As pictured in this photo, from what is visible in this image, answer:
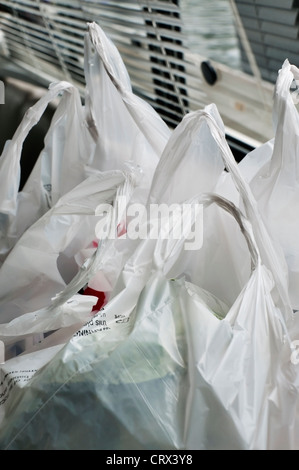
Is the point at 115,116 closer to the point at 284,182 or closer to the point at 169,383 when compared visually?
the point at 284,182

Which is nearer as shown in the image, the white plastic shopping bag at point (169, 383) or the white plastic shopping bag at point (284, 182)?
the white plastic shopping bag at point (169, 383)

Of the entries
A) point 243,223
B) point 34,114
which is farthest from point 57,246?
point 243,223

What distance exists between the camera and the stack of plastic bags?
540 millimetres

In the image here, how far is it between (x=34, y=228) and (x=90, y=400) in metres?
0.36

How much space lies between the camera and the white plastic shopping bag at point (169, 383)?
0.53 metres

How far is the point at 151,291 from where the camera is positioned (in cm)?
61

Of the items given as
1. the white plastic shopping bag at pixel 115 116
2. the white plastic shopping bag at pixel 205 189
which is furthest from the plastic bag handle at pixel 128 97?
the white plastic shopping bag at pixel 205 189

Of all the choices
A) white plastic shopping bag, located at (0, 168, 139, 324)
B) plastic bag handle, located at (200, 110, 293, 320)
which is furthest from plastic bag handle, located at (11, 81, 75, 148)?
plastic bag handle, located at (200, 110, 293, 320)

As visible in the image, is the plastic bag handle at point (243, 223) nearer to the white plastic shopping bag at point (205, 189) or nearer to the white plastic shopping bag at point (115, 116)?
the white plastic shopping bag at point (205, 189)

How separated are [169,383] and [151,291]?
11cm

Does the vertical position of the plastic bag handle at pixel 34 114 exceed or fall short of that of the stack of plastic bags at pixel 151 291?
it exceeds it

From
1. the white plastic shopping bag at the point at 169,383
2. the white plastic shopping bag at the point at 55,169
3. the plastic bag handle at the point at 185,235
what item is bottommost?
the white plastic shopping bag at the point at 169,383

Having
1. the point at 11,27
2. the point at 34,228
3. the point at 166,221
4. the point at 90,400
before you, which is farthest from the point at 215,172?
the point at 11,27

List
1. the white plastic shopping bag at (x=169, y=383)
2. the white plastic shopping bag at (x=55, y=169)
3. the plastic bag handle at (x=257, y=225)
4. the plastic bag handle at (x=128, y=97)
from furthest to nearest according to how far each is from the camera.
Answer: the white plastic shopping bag at (x=55, y=169) → the plastic bag handle at (x=128, y=97) → the plastic bag handle at (x=257, y=225) → the white plastic shopping bag at (x=169, y=383)
